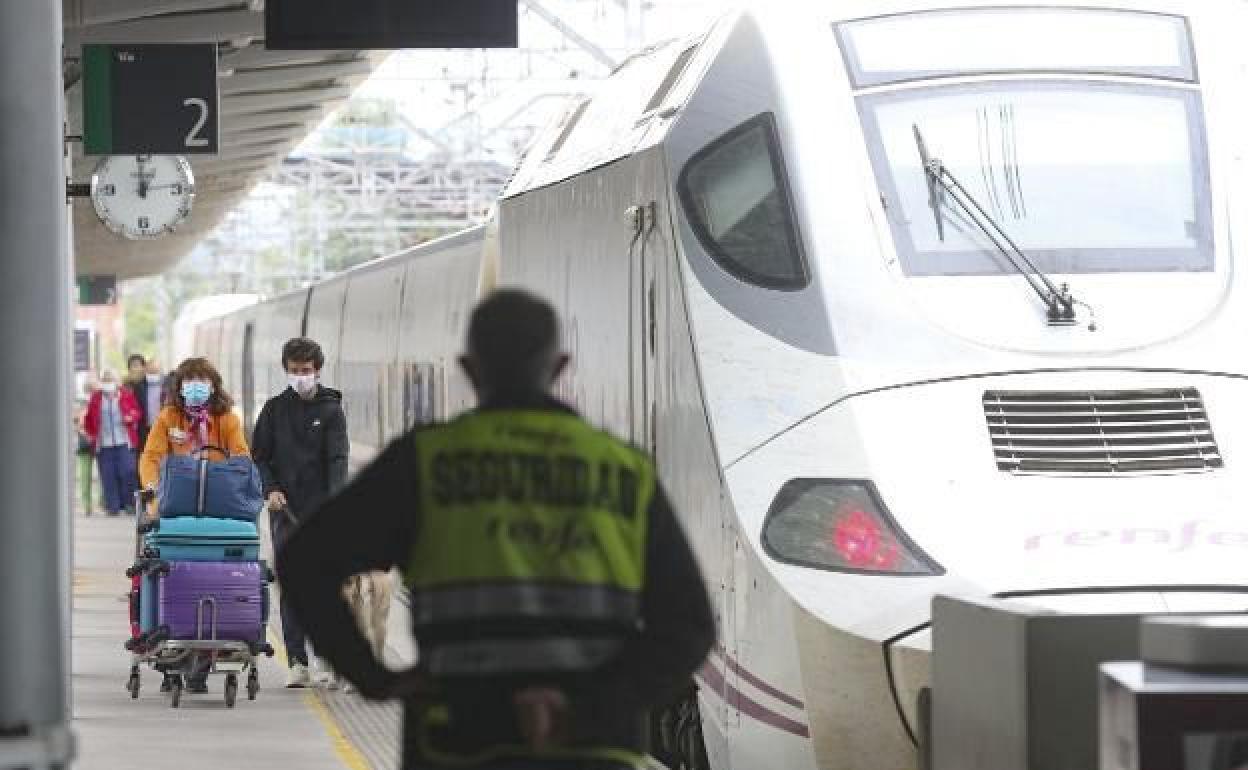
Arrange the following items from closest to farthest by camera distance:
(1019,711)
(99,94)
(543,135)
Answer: (1019,711), (543,135), (99,94)

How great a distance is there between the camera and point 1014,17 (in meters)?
9.85

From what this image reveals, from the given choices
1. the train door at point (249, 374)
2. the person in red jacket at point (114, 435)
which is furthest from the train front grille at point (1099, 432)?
the train door at point (249, 374)

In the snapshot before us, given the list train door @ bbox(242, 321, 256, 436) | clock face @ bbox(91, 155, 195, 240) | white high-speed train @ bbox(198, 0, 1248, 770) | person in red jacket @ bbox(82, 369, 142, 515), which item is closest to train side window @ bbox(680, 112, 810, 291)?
white high-speed train @ bbox(198, 0, 1248, 770)

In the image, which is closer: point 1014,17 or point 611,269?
point 1014,17

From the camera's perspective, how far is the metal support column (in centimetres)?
609

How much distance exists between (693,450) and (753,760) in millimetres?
1037

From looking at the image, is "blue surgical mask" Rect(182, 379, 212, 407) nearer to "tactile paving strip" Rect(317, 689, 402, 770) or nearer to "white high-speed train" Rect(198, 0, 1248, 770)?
"tactile paving strip" Rect(317, 689, 402, 770)

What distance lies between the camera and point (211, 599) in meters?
13.8

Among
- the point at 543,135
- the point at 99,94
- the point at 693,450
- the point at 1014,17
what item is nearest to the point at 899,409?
the point at 693,450

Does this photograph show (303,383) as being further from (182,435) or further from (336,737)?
(336,737)

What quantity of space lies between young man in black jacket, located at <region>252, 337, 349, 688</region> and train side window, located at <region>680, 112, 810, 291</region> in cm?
488

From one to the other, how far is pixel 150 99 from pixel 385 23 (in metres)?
6.16

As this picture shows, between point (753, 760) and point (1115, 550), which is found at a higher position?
point (1115, 550)

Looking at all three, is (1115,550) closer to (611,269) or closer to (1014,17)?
(1014,17)
